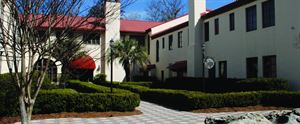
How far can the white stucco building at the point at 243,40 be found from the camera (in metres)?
20.0

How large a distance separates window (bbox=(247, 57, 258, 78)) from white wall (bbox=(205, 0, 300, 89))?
0.31 meters

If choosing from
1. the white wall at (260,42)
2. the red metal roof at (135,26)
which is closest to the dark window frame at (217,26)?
the white wall at (260,42)

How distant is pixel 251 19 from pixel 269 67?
139 inches

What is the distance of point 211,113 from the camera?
16.0 m

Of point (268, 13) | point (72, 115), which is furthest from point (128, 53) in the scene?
point (72, 115)

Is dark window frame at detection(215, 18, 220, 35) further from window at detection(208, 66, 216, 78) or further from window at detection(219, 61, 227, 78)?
window at detection(208, 66, 216, 78)

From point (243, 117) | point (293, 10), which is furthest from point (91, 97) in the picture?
point (293, 10)

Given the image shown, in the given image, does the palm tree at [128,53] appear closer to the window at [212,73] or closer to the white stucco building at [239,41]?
the white stucco building at [239,41]

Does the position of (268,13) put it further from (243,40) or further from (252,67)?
(252,67)

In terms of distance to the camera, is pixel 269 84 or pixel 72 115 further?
pixel 269 84

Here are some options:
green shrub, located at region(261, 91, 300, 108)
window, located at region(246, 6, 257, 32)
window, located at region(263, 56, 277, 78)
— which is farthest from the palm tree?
green shrub, located at region(261, 91, 300, 108)

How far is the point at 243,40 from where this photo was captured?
2420 cm

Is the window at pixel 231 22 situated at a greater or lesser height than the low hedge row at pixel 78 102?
greater

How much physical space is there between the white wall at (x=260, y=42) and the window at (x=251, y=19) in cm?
26
